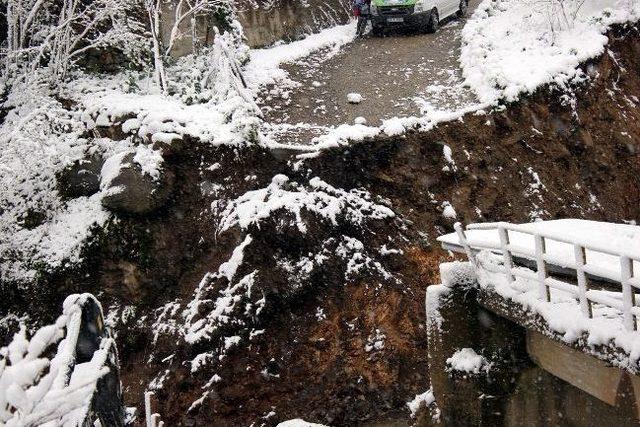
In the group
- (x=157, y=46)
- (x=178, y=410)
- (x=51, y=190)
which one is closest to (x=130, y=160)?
(x=51, y=190)

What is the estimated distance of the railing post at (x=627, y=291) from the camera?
3.30 metres

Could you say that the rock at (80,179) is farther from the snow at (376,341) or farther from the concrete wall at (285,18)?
the concrete wall at (285,18)

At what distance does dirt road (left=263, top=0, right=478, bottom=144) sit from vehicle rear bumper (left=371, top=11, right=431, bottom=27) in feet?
1.38

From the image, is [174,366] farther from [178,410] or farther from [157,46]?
[157,46]

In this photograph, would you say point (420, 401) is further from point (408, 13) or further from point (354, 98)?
point (408, 13)

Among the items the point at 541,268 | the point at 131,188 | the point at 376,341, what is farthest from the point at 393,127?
the point at 541,268

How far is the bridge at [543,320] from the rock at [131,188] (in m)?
5.25

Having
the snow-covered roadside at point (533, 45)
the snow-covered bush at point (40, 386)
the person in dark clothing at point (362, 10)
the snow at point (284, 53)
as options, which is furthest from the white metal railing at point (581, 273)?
the person in dark clothing at point (362, 10)

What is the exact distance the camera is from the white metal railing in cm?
333

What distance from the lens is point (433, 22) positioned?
14031mm

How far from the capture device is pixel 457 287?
543cm

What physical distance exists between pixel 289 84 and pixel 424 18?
16.2ft

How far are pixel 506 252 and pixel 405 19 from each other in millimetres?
10706

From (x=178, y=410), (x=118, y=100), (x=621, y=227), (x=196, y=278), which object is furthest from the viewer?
(x=118, y=100)
